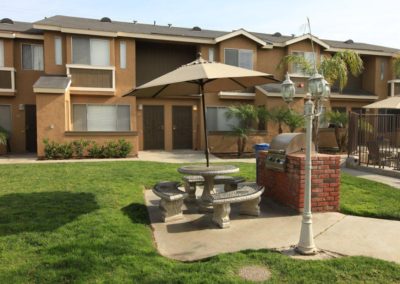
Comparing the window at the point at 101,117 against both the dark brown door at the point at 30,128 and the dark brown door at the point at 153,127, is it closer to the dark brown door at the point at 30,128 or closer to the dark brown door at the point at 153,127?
the dark brown door at the point at 153,127

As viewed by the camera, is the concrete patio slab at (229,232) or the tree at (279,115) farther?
the tree at (279,115)

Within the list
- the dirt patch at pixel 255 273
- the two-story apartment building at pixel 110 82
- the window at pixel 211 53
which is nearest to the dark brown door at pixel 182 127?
the two-story apartment building at pixel 110 82

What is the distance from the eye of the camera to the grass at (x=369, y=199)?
5.91 metres

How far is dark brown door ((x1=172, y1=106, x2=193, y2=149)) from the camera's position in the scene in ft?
62.8

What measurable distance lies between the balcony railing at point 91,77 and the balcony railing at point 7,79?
10.4 ft

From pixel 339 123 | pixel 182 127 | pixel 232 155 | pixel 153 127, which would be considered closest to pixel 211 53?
pixel 182 127

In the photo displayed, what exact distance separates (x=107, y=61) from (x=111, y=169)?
29.0ft

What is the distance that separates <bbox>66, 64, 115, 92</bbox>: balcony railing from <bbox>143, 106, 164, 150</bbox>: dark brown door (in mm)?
2444

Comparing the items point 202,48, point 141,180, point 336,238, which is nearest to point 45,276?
point 336,238

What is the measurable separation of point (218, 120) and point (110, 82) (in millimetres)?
6319

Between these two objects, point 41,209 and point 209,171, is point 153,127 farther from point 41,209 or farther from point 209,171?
point 209,171

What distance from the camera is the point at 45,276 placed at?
136 inches

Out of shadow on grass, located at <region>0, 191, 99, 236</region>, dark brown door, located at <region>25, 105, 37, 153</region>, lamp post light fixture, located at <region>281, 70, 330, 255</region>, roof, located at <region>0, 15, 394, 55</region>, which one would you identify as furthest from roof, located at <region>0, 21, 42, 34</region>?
lamp post light fixture, located at <region>281, 70, 330, 255</region>

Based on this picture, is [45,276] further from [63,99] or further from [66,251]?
[63,99]
